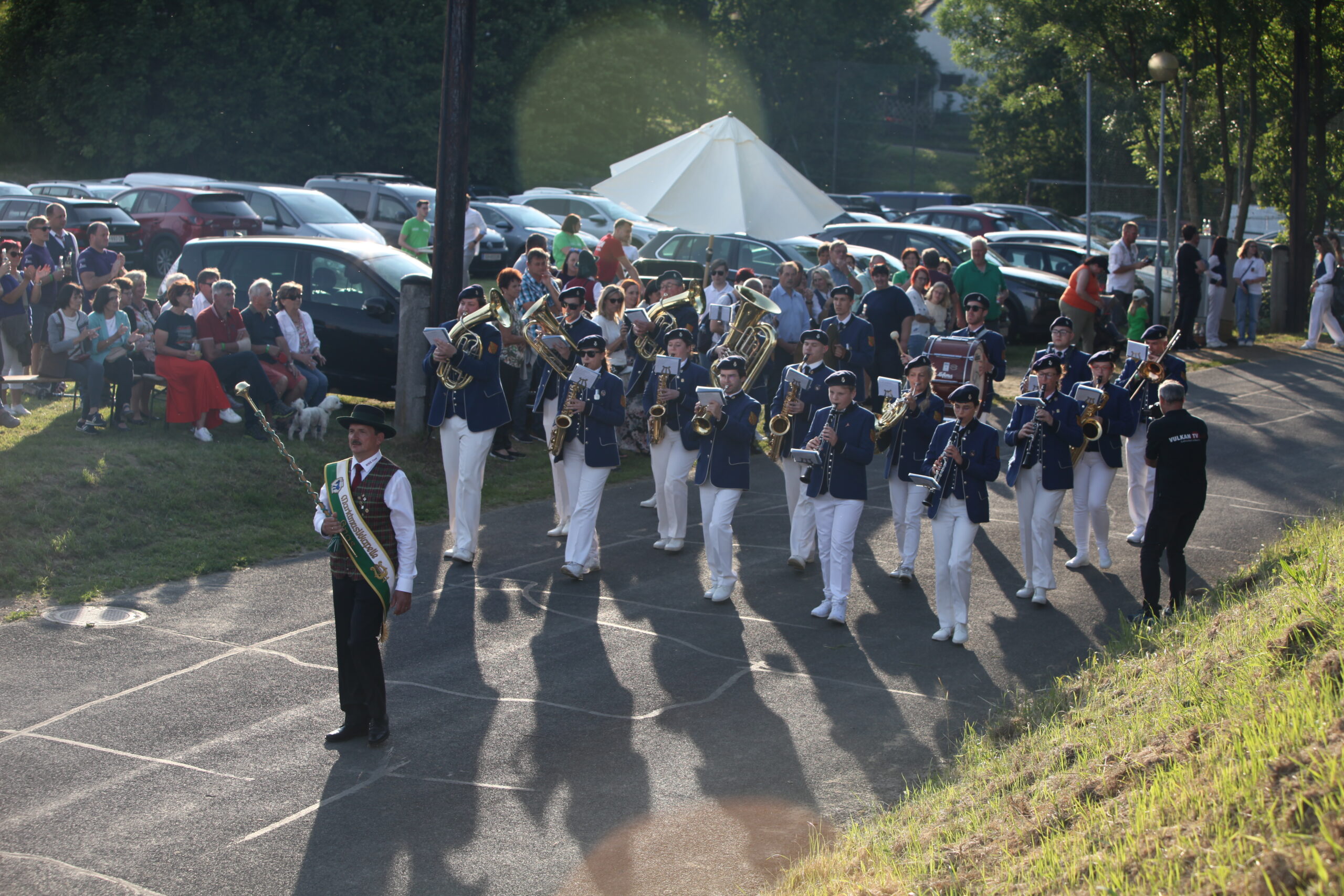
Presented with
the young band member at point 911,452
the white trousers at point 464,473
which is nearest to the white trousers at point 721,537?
the young band member at point 911,452

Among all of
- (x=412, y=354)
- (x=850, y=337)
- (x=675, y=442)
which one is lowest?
(x=675, y=442)

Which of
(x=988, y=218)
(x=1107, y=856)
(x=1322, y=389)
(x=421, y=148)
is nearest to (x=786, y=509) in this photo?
(x=1107, y=856)

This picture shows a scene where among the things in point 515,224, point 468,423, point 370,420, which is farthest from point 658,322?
point 515,224

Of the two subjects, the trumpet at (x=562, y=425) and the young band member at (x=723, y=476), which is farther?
the trumpet at (x=562, y=425)

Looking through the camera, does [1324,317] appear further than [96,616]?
Yes

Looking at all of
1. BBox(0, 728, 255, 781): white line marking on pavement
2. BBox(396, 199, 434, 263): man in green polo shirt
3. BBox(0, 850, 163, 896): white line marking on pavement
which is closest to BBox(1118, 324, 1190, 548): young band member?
BBox(0, 728, 255, 781): white line marking on pavement

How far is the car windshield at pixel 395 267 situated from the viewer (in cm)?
1470

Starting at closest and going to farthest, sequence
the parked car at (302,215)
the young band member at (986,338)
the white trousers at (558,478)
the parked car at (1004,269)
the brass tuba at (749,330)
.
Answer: the white trousers at (558,478)
the brass tuba at (749,330)
the young band member at (986,338)
the parked car at (1004,269)
the parked car at (302,215)

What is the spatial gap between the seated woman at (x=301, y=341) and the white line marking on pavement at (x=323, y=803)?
721cm

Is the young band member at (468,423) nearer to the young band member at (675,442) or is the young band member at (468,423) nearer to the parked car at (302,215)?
the young band member at (675,442)

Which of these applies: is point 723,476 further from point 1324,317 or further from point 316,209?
point 1324,317

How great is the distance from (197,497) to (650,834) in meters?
6.65

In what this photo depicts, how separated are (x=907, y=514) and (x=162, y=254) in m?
18.6

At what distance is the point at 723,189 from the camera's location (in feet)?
48.4
